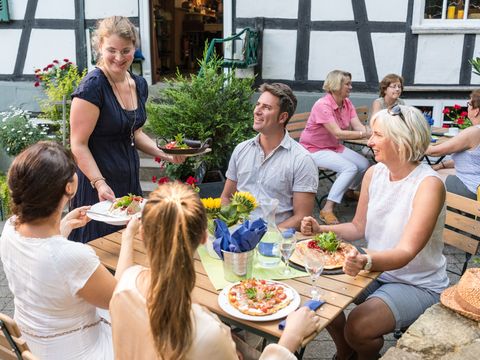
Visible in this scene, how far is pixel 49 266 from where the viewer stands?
1672 millimetres

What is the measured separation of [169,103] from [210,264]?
344 centimetres

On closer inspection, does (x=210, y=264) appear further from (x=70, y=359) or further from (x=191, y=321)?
(x=191, y=321)

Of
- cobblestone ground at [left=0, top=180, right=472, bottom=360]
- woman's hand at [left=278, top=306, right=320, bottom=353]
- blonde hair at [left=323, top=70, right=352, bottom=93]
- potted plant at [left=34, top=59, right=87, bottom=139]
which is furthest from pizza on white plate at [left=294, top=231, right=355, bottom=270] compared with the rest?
potted plant at [left=34, top=59, right=87, bottom=139]

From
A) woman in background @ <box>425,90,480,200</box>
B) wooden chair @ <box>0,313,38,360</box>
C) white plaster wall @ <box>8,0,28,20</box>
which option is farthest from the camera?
white plaster wall @ <box>8,0,28,20</box>

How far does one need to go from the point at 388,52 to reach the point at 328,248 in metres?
5.05

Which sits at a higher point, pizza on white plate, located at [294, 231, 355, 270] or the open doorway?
the open doorway

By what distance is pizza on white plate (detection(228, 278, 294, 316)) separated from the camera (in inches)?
69.8

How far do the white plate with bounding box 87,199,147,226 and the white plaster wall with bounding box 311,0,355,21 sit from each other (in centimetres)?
502

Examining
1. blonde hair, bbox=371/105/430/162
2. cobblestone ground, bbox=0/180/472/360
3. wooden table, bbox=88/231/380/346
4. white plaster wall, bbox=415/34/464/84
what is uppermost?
white plaster wall, bbox=415/34/464/84

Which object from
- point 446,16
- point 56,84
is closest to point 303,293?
point 446,16

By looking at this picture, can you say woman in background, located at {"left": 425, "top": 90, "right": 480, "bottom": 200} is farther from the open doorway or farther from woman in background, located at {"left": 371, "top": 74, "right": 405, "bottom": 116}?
the open doorway

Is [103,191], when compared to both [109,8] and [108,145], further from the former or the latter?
[109,8]

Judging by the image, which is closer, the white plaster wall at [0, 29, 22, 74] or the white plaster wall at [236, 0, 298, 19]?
the white plaster wall at [236, 0, 298, 19]

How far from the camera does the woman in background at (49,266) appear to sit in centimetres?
168
